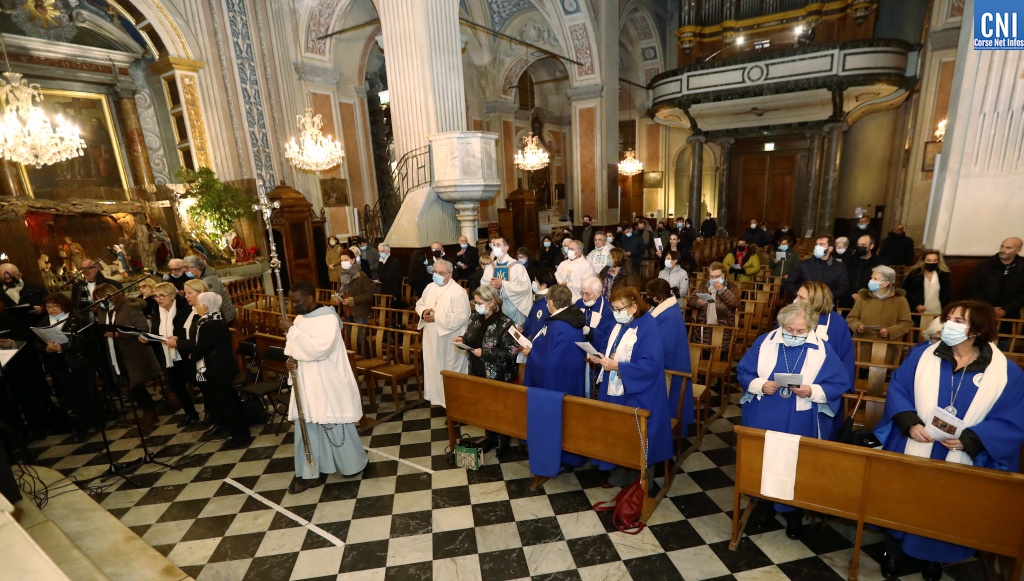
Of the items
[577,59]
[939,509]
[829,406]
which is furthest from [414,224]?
[577,59]

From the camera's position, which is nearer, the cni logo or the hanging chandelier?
the cni logo

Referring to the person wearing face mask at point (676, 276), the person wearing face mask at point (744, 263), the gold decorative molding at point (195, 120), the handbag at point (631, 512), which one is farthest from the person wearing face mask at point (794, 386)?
the gold decorative molding at point (195, 120)

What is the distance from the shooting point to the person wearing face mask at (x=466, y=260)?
8.09m

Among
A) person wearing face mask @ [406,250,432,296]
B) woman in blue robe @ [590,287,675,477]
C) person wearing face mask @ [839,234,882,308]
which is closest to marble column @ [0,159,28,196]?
person wearing face mask @ [406,250,432,296]

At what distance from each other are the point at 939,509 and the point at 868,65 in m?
12.9

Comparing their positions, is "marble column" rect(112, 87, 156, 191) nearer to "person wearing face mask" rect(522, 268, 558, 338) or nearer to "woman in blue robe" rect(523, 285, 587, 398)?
"person wearing face mask" rect(522, 268, 558, 338)

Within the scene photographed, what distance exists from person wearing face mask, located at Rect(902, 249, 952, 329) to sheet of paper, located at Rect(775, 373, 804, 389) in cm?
344

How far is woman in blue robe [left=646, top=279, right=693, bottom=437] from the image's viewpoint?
13.3 feet

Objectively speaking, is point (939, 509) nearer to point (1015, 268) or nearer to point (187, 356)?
point (1015, 268)

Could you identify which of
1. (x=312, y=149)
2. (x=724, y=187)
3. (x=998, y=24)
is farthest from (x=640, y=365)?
(x=724, y=187)

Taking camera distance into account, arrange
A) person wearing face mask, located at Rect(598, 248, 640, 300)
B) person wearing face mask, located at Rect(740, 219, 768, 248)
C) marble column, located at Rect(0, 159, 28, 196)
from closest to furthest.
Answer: person wearing face mask, located at Rect(598, 248, 640, 300) → marble column, located at Rect(0, 159, 28, 196) → person wearing face mask, located at Rect(740, 219, 768, 248)

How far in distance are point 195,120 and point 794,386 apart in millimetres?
12108

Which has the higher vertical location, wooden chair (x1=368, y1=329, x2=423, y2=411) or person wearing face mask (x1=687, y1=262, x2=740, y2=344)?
person wearing face mask (x1=687, y1=262, x2=740, y2=344)

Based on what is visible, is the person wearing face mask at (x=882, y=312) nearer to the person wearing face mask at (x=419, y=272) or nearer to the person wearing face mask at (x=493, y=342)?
the person wearing face mask at (x=493, y=342)
